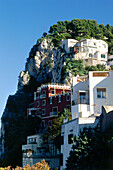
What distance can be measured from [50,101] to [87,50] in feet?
104

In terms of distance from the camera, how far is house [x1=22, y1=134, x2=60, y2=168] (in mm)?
64562

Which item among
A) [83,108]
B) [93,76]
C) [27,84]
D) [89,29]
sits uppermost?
[89,29]

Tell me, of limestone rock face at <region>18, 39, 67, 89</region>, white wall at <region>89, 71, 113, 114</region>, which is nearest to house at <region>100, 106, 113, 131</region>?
white wall at <region>89, 71, 113, 114</region>

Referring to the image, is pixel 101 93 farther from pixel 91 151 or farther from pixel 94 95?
pixel 91 151

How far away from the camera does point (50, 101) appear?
80000 mm

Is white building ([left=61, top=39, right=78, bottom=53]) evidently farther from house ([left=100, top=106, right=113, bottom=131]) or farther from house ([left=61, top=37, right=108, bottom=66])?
house ([left=100, top=106, right=113, bottom=131])

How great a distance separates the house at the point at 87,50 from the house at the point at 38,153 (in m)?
35.9

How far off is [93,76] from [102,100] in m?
3.67

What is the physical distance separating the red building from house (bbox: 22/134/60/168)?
270 inches

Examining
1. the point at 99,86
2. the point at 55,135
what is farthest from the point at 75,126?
the point at 55,135

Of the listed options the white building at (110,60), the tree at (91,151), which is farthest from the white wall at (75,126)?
the white building at (110,60)

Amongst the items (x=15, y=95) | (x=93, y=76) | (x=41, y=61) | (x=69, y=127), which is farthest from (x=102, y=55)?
(x=69, y=127)

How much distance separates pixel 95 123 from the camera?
4359 centimetres

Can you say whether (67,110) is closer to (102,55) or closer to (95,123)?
(95,123)
